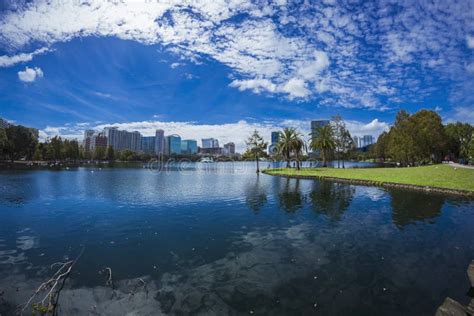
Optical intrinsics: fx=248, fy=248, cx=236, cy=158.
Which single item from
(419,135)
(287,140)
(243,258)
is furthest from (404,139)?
(243,258)

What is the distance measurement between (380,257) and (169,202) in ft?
69.9

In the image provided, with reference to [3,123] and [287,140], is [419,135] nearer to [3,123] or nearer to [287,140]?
[287,140]

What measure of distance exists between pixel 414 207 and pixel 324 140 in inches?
2219

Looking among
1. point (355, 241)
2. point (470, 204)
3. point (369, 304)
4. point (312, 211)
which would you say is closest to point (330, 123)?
point (470, 204)

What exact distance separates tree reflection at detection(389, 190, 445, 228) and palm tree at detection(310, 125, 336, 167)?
4738cm

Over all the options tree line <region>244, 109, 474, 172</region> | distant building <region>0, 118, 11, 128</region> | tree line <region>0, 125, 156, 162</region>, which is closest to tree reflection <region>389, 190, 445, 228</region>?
tree line <region>244, 109, 474, 172</region>

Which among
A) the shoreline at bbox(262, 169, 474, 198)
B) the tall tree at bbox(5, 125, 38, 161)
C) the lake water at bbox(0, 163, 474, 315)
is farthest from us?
the tall tree at bbox(5, 125, 38, 161)

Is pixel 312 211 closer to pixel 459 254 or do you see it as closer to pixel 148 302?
pixel 459 254

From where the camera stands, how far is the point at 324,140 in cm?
7894

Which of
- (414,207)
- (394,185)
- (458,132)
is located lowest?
(414,207)

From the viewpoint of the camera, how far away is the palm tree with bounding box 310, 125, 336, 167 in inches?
3123

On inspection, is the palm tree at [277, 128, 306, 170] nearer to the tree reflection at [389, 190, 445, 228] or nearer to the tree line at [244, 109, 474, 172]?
the tree line at [244, 109, 474, 172]

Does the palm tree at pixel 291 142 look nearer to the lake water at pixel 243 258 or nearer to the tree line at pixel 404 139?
the tree line at pixel 404 139

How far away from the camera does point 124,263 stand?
39.5 ft
